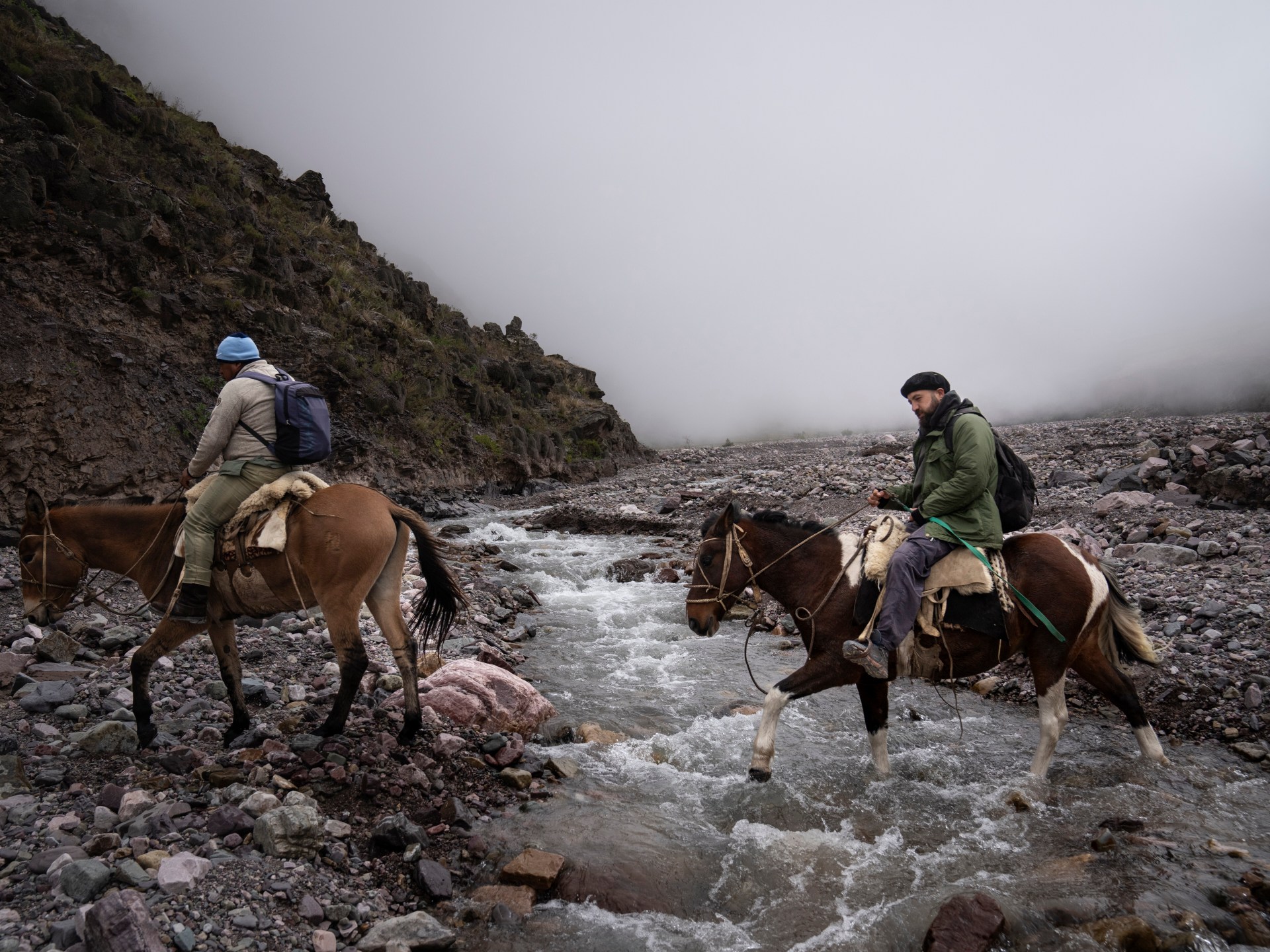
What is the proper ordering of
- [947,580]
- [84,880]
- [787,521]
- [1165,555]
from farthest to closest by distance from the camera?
[1165,555] → [787,521] → [947,580] → [84,880]

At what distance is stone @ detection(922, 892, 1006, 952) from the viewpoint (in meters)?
3.27

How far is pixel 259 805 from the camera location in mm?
3992

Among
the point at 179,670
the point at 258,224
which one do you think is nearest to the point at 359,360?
the point at 258,224

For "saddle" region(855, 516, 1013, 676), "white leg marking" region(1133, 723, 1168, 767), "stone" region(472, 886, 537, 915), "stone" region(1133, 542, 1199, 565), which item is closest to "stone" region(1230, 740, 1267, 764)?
"white leg marking" region(1133, 723, 1168, 767)

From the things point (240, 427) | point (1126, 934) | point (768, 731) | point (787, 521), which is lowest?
point (1126, 934)

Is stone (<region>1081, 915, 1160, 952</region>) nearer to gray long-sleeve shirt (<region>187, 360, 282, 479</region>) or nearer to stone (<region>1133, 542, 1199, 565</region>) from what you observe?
gray long-sleeve shirt (<region>187, 360, 282, 479</region>)

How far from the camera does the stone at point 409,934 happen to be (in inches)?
124

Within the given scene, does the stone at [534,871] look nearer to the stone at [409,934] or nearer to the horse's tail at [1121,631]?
the stone at [409,934]

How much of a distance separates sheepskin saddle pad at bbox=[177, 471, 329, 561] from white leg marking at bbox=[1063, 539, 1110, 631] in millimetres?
6303

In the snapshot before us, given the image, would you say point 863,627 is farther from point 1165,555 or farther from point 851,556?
point 1165,555

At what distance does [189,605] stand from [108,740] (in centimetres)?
104

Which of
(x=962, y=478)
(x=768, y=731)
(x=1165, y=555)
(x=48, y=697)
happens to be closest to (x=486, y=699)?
(x=768, y=731)

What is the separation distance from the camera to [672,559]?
1340cm

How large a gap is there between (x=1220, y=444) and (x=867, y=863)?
1332 cm
